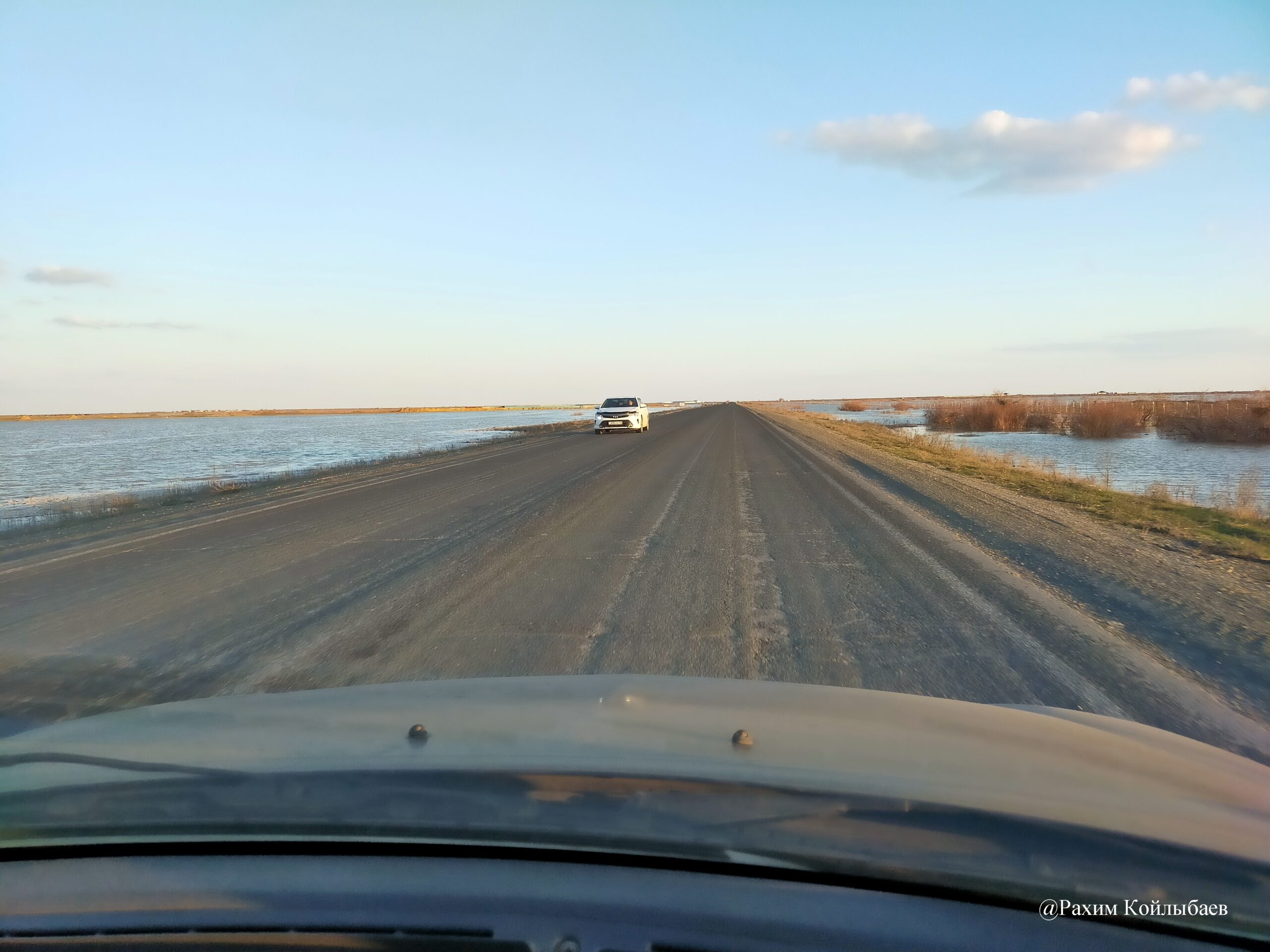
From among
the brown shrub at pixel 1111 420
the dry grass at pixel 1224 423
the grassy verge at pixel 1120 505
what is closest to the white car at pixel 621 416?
the grassy verge at pixel 1120 505

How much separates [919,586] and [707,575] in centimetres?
202

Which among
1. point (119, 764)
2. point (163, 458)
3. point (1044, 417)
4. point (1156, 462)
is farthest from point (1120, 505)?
point (1044, 417)

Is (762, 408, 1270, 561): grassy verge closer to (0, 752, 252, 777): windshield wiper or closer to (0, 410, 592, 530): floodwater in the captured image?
(0, 752, 252, 777): windshield wiper

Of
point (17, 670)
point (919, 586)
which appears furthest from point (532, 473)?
point (17, 670)

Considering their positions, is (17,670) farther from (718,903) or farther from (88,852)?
(718,903)

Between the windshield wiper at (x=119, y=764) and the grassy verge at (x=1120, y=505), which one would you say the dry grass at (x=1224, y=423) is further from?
the windshield wiper at (x=119, y=764)

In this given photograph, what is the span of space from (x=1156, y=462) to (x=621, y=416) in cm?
2244

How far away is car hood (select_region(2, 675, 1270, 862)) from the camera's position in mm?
2090

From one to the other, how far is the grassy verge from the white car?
15368mm

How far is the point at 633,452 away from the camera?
26266mm

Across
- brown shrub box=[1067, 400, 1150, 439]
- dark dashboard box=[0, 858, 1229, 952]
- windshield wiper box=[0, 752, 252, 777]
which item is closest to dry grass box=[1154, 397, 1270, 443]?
brown shrub box=[1067, 400, 1150, 439]

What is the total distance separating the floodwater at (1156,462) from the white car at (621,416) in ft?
52.8

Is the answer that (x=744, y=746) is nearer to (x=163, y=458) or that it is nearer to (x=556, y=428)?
(x=163, y=458)

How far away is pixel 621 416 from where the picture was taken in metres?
39.7
